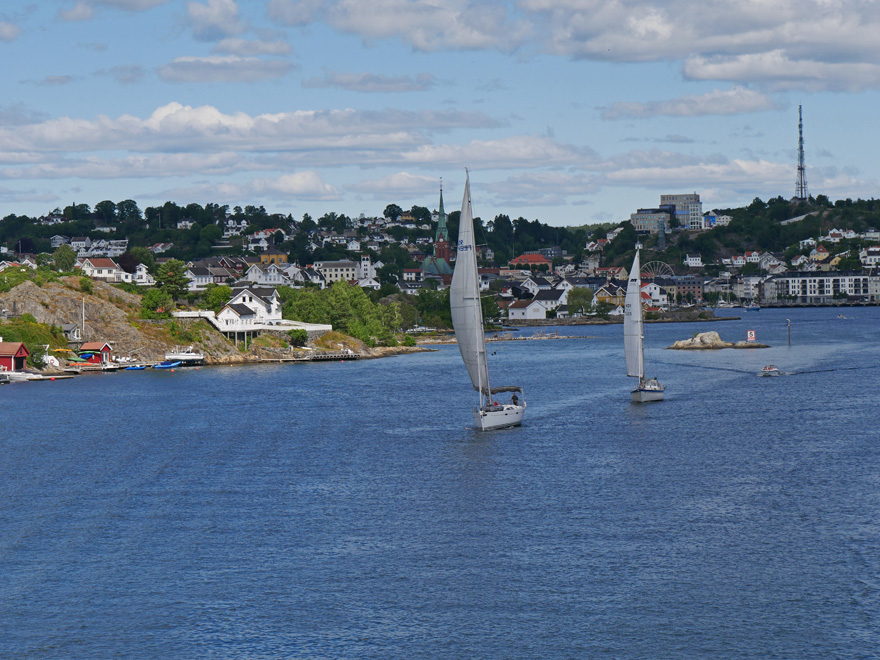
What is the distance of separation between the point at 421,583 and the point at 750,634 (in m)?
8.67

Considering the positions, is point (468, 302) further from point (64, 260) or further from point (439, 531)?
point (64, 260)

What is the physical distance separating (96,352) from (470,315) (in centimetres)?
5447

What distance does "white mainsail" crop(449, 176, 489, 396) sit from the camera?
52.8 metres

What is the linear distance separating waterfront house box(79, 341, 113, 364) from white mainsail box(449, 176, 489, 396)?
52.6 m

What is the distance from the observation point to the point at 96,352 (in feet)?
320

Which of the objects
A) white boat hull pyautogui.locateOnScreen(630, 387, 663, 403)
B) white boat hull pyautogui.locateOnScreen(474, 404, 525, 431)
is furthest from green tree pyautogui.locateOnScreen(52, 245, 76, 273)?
white boat hull pyautogui.locateOnScreen(474, 404, 525, 431)

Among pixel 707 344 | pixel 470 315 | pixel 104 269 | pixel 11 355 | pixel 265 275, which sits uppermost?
pixel 104 269

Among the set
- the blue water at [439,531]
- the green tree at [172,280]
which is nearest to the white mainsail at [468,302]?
the blue water at [439,531]

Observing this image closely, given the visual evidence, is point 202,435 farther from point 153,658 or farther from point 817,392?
point 817,392

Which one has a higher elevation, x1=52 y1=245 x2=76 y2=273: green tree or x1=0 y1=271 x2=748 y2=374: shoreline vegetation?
x1=52 y1=245 x2=76 y2=273: green tree

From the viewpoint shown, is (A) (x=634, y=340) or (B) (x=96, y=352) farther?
(B) (x=96, y=352)

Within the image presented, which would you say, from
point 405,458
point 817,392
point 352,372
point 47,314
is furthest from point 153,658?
point 47,314

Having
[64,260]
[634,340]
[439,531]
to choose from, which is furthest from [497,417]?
[64,260]

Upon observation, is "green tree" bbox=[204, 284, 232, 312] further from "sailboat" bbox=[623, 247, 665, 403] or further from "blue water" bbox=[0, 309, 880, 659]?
"sailboat" bbox=[623, 247, 665, 403]
